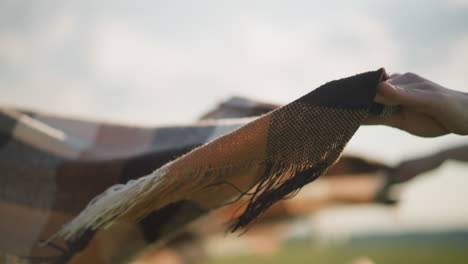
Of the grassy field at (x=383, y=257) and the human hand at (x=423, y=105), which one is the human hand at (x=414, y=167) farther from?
the grassy field at (x=383, y=257)

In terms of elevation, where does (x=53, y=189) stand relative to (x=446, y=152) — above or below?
below

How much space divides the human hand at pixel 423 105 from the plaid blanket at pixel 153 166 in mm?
32

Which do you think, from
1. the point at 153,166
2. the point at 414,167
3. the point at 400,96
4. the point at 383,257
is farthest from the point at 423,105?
the point at 383,257

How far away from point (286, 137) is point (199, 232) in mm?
823

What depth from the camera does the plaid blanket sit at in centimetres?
59

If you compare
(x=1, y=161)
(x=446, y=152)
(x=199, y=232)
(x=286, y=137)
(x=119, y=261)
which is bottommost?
(x=199, y=232)

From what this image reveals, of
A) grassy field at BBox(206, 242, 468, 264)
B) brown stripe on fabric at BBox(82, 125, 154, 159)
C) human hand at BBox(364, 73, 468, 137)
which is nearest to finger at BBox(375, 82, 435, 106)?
human hand at BBox(364, 73, 468, 137)

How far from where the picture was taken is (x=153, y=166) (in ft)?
2.74

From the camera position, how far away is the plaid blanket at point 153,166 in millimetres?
590

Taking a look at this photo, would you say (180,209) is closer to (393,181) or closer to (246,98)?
(246,98)

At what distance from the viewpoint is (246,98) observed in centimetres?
104

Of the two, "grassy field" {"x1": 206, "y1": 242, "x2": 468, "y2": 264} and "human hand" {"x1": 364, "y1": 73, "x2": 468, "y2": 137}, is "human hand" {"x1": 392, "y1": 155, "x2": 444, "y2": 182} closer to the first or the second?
"human hand" {"x1": 364, "y1": 73, "x2": 468, "y2": 137}

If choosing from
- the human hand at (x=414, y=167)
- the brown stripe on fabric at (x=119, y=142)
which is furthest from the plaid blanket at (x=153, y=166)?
the human hand at (x=414, y=167)

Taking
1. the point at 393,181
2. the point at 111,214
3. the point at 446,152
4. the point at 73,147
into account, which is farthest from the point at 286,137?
the point at 393,181
